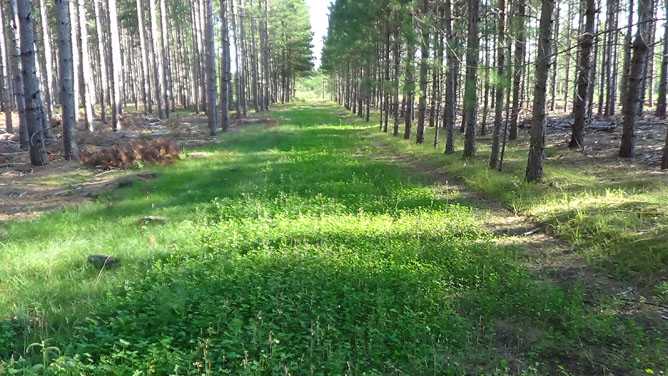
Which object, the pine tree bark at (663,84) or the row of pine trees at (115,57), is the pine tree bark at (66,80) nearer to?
the row of pine trees at (115,57)

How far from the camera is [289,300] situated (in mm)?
5379

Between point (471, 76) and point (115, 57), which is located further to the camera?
point (115, 57)

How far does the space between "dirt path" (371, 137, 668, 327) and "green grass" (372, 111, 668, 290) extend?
181mm

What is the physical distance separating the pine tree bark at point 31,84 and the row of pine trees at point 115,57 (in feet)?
0.09

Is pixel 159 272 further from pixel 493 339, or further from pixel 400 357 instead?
pixel 493 339

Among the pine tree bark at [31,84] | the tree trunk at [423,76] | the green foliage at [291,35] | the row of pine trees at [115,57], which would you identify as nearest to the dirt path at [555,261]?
the tree trunk at [423,76]

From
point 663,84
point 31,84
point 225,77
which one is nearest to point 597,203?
point 31,84

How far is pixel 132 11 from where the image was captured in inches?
1722

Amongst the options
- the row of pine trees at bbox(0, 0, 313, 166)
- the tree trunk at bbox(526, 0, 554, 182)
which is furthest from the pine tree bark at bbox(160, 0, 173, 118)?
the tree trunk at bbox(526, 0, 554, 182)

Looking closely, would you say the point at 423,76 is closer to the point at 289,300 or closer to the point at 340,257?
the point at 340,257

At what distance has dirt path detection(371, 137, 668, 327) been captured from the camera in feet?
18.2

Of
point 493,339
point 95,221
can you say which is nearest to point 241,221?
point 95,221

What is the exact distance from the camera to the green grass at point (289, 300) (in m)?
4.34

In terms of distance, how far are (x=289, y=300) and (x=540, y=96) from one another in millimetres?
8496
